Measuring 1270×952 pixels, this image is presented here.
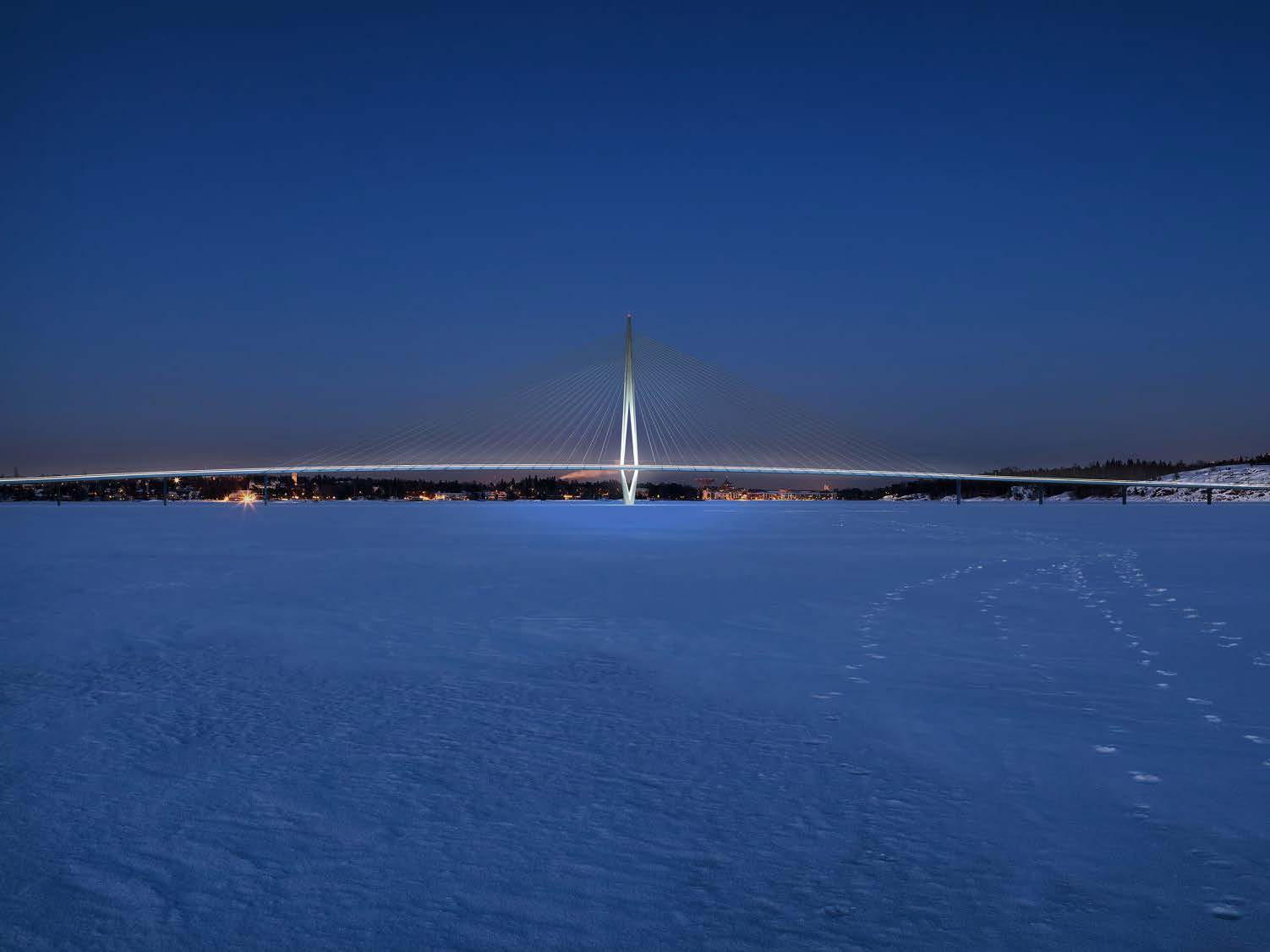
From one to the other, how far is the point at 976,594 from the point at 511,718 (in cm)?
1043

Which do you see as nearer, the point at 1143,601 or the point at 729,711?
the point at 729,711

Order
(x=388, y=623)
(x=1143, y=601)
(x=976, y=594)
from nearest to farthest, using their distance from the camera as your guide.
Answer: (x=388, y=623), (x=1143, y=601), (x=976, y=594)

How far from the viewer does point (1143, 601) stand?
14.1 m

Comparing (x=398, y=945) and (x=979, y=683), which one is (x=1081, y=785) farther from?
(x=398, y=945)

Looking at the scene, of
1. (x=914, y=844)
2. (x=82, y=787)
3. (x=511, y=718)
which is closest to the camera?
(x=914, y=844)

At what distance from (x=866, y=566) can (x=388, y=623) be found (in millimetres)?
12315

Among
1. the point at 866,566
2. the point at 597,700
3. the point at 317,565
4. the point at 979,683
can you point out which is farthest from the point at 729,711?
the point at 317,565

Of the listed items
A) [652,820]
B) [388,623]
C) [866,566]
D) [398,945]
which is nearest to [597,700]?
[652,820]

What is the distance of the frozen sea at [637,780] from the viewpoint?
367 centimetres

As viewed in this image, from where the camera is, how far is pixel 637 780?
5352 millimetres

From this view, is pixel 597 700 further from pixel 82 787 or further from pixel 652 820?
pixel 82 787

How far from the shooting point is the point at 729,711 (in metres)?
7.11

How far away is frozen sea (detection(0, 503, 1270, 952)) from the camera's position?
3.67 metres

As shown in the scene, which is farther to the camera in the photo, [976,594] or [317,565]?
[317,565]
